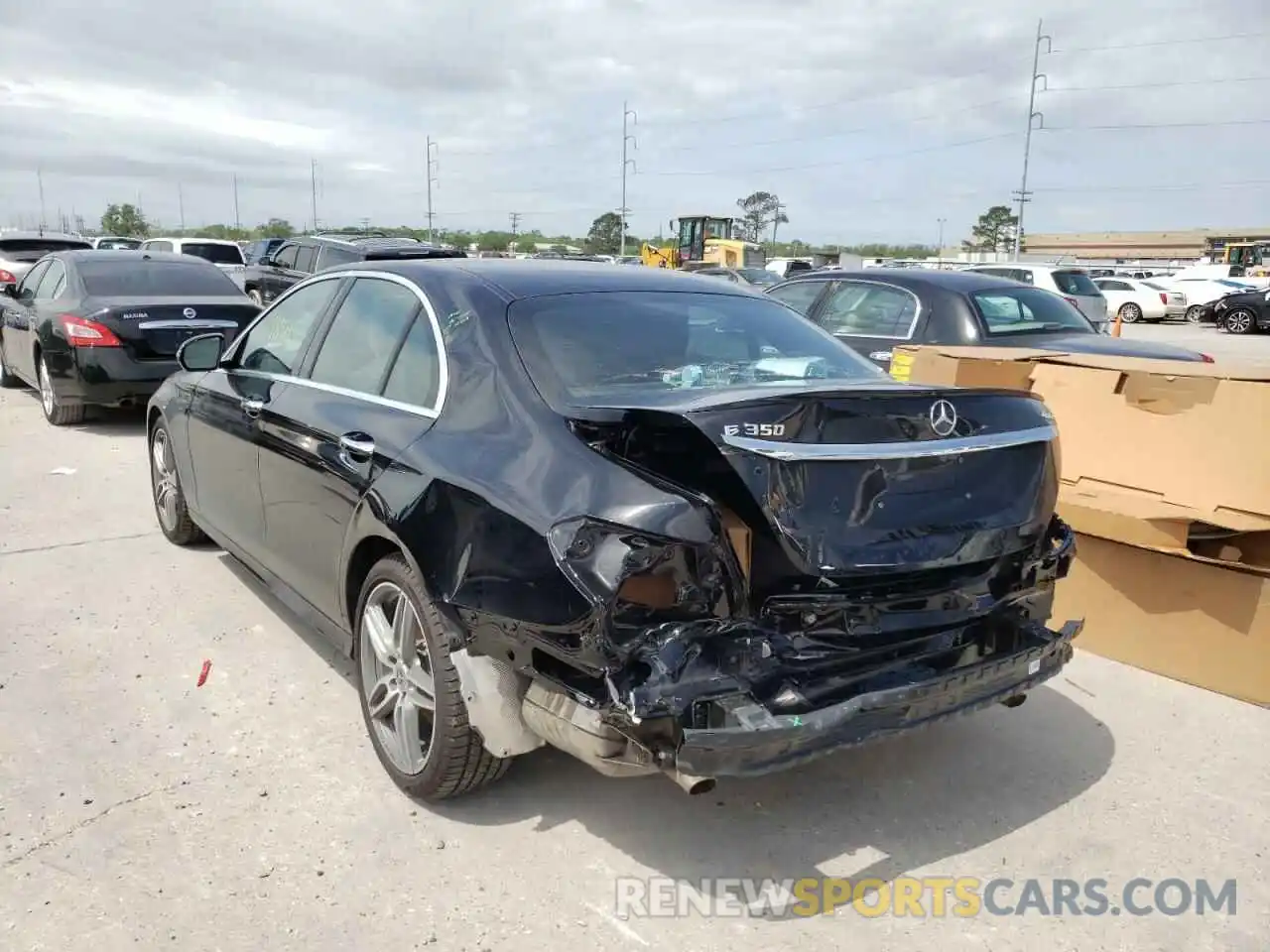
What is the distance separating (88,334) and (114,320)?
0.80 ft

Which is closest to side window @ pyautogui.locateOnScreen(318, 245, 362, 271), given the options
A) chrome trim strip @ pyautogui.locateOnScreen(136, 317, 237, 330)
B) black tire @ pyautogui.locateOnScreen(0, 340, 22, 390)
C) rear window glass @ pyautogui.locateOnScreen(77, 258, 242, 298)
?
rear window glass @ pyautogui.locateOnScreen(77, 258, 242, 298)

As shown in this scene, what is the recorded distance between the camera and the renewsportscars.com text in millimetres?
2688

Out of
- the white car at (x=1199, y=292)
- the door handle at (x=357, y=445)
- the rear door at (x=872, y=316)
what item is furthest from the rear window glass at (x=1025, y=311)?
the white car at (x=1199, y=292)

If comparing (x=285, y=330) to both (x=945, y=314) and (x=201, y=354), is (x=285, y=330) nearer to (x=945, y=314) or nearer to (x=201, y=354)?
(x=201, y=354)

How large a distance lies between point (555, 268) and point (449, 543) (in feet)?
4.69

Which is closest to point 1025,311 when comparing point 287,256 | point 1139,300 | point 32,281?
point 32,281

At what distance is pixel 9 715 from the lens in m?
3.64

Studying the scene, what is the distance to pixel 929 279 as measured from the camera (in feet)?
25.4

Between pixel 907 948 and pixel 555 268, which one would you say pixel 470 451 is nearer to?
pixel 555 268

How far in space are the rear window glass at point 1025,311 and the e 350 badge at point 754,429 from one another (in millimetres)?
5411

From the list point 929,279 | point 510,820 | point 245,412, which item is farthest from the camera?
point 929,279

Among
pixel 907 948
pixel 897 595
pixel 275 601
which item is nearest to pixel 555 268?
pixel 897 595

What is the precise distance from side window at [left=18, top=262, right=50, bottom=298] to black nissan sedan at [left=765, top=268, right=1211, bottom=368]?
7.71 m

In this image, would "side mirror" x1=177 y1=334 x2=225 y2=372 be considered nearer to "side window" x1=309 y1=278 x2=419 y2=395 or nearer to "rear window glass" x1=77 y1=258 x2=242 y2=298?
"side window" x1=309 y1=278 x2=419 y2=395
